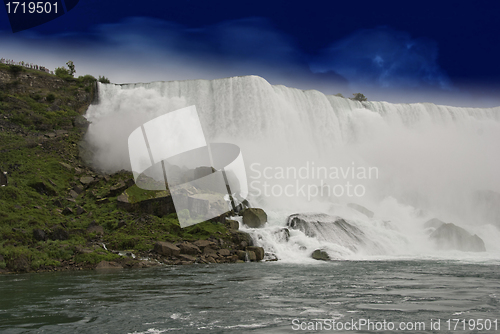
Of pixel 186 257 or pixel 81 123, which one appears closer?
pixel 186 257

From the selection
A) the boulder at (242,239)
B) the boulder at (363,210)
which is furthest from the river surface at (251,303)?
the boulder at (363,210)

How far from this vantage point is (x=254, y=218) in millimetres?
29828

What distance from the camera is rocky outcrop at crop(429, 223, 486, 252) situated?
104 feet

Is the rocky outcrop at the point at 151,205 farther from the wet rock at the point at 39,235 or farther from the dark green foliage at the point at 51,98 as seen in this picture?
the dark green foliage at the point at 51,98

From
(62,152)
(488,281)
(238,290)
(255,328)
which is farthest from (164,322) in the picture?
(62,152)

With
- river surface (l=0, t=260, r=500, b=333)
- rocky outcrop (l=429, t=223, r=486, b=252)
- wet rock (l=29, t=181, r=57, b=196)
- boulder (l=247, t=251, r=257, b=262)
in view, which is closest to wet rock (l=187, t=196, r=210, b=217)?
boulder (l=247, t=251, r=257, b=262)

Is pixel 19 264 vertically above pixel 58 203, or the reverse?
pixel 58 203

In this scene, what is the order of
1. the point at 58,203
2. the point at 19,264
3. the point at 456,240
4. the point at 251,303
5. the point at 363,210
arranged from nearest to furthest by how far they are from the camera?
the point at 251,303
the point at 19,264
the point at 58,203
the point at 456,240
the point at 363,210

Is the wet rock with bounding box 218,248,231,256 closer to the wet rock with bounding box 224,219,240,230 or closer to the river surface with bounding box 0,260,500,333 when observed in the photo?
the wet rock with bounding box 224,219,240,230

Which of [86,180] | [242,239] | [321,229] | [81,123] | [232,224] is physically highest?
[81,123]

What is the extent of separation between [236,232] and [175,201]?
5.88 m

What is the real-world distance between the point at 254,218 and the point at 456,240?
17.5 m

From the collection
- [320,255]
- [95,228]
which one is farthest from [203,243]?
[320,255]

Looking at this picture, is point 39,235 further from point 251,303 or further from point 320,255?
point 320,255
